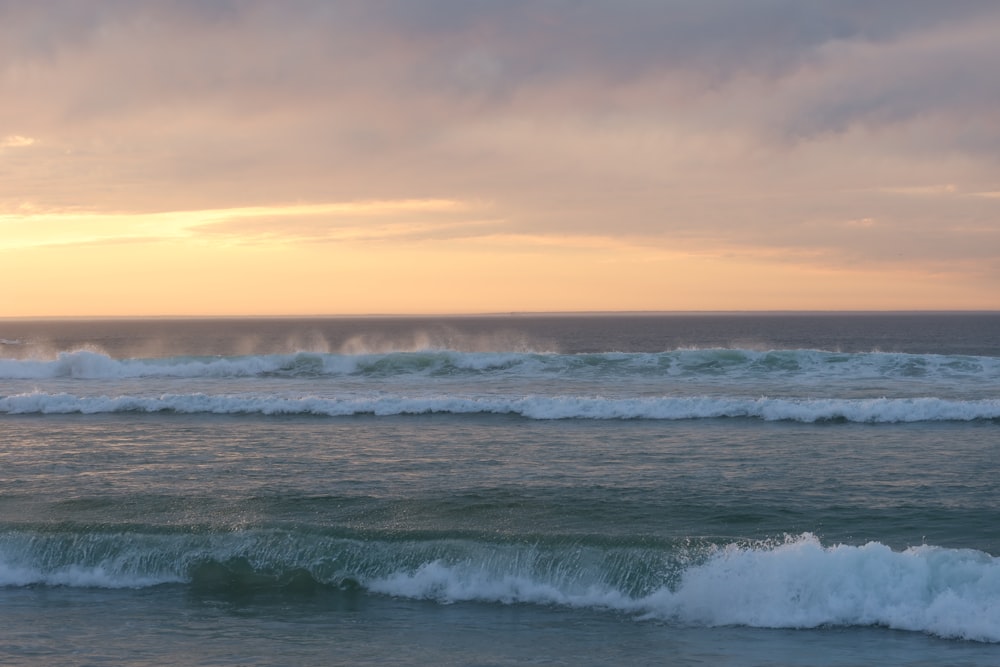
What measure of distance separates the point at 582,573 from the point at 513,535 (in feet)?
4.79

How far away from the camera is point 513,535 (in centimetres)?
1433

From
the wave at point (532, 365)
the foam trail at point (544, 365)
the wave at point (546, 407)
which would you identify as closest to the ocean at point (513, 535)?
the wave at point (546, 407)

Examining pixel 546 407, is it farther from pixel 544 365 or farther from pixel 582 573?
pixel 582 573

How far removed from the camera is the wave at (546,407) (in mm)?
27359

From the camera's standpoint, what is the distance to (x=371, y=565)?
1398 centimetres

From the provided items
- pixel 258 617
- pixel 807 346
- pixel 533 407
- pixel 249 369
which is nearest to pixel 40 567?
pixel 258 617

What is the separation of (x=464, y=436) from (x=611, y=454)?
4.90m

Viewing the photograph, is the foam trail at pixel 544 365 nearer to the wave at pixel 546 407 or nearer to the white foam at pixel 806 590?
the wave at pixel 546 407

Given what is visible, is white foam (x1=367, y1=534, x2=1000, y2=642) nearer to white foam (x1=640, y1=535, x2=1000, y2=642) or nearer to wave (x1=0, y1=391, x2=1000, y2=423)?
white foam (x1=640, y1=535, x2=1000, y2=642)

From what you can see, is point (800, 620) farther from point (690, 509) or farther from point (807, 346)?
point (807, 346)

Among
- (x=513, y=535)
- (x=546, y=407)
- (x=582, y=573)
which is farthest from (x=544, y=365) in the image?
(x=582, y=573)

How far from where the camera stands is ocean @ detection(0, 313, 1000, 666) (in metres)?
11.4

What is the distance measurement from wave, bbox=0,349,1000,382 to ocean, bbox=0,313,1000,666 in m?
10.5

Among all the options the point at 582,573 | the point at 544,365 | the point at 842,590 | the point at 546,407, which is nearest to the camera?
the point at 842,590
